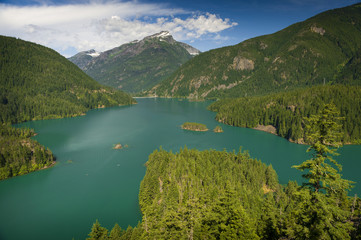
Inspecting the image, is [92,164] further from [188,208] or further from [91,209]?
[188,208]

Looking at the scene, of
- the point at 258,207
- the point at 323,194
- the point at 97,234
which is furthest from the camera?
the point at 258,207

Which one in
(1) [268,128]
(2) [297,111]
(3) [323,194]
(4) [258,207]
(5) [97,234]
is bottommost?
(4) [258,207]

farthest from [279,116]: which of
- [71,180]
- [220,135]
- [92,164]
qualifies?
[71,180]

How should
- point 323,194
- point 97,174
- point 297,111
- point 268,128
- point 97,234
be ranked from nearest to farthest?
point 323,194
point 97,234
point 97,174
point 297,111
point 268,128

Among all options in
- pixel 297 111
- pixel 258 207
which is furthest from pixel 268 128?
pixel 258 207

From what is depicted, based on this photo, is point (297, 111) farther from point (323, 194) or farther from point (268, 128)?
point (323, 194)

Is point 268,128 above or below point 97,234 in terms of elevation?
above
